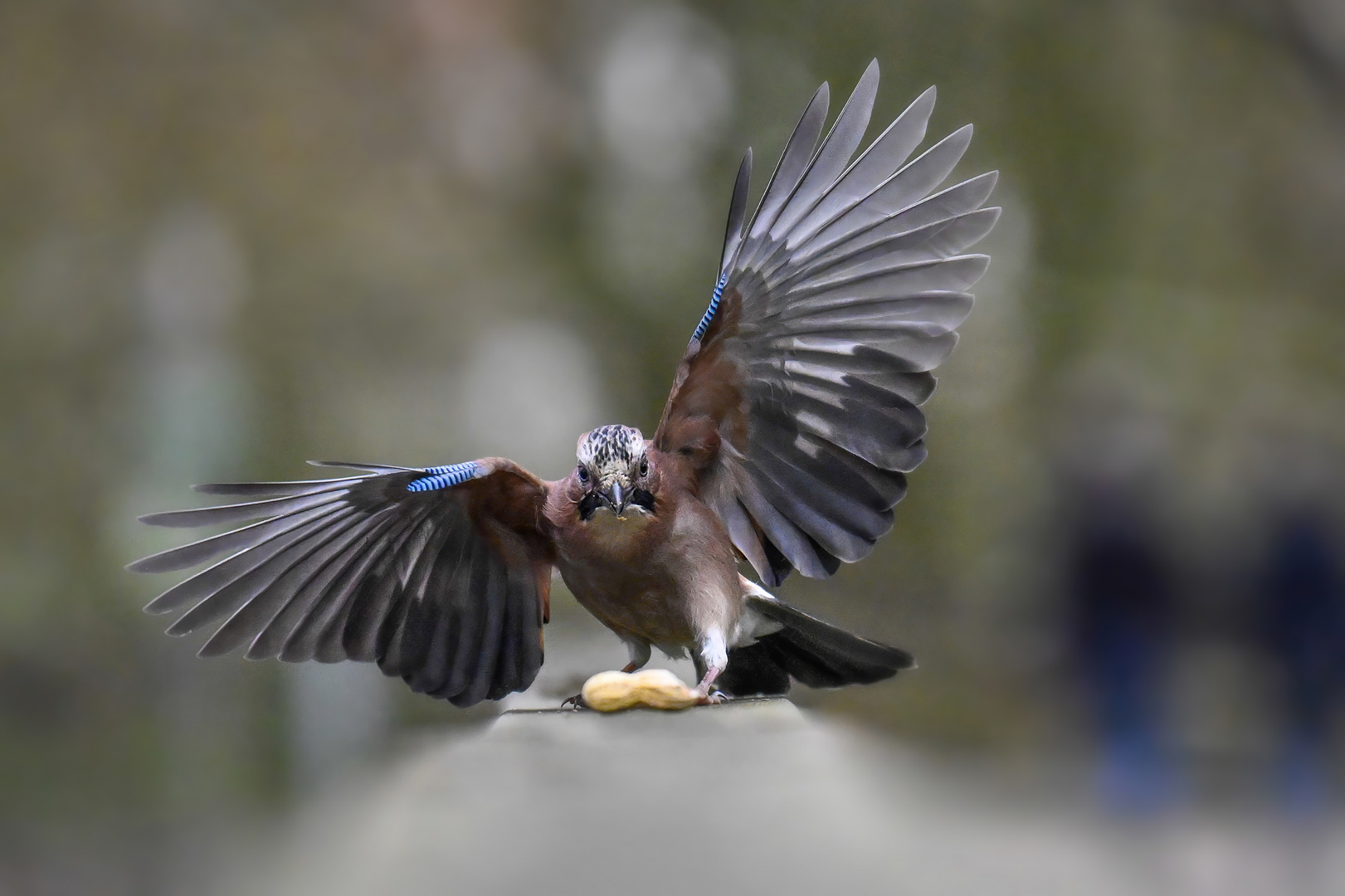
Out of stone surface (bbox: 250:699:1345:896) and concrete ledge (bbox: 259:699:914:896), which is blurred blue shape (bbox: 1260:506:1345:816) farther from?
concrete ledge (bbox: 259:699:914:896)

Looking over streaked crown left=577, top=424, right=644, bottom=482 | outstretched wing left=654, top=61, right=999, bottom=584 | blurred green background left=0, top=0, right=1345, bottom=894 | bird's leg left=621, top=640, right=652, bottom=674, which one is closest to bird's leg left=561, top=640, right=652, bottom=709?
bird's leg left=621, top=640, right=652, bottom=674

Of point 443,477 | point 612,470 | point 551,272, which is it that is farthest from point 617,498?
point 551,272

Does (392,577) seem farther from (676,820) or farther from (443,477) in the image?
(676,820)

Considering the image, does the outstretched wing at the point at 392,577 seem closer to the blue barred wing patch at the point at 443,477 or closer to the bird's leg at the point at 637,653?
the blue barred wing patch at the point at 443,477

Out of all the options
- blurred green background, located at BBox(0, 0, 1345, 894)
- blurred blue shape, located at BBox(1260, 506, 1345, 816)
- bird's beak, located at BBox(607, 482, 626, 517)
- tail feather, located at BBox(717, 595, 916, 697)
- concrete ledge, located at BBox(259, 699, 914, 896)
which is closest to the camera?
concrete ledge, located at BBox(259, 699, 914, 896)

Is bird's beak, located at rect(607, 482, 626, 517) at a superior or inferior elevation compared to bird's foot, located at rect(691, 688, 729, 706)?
superior

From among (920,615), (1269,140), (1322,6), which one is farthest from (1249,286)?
(920,615)

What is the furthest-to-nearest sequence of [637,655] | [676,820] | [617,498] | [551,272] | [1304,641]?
[551,272]
[1304,641]
[637,655]
[617,498]
[676,820]

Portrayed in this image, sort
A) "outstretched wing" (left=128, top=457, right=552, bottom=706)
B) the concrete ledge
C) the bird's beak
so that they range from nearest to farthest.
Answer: the concrete ledge → the bird's beak → "outstretched wing" (left=128, top=457, right=552, bottom=706)
